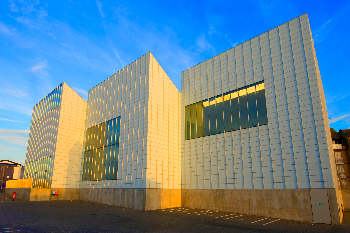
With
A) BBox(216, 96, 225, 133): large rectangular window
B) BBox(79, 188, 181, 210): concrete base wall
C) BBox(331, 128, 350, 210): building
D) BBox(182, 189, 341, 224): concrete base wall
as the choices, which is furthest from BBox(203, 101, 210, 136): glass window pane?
BBox(331, 128, 350, 210): building

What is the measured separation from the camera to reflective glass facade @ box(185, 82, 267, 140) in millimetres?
23641

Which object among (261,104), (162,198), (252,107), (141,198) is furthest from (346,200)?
(141,198)

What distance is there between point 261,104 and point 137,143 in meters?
14.7

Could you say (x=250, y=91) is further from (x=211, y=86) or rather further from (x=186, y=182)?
(x=186, y=182)

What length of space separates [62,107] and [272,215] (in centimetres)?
3363

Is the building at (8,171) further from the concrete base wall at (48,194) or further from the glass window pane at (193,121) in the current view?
the glass window pane at (193,121)

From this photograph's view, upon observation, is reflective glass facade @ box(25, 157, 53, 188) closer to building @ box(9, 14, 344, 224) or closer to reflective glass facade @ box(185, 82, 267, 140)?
building @ box(9, 14, 344, 224)

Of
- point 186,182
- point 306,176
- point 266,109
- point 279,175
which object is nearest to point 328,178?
point 306,176

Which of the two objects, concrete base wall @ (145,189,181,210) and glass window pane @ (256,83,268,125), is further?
concrete base wall @ (145,189,181,210)

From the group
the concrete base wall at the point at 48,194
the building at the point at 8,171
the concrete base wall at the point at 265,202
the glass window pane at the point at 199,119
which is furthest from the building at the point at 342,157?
the building at the point at 8,171

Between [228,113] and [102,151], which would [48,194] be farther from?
[228,113]

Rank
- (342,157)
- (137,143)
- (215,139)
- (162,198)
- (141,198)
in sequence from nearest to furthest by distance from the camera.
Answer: (141,198)
(162,198)
(215,139)
(137,143)
(342,157)

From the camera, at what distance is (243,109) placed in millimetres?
24594

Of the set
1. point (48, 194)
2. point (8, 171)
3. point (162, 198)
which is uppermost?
point (8, 171)
